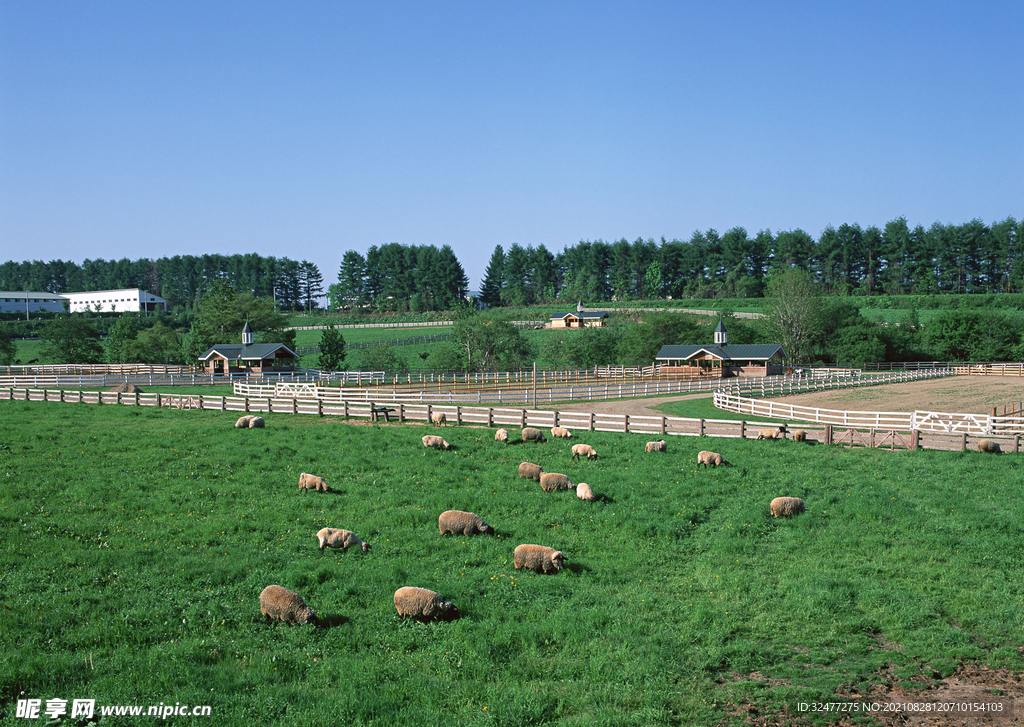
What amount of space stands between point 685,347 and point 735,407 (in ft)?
108

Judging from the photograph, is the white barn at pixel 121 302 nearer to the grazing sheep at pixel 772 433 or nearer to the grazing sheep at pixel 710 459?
the grazing sheep at pixel 772 433

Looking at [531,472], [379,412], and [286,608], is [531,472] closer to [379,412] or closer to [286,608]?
[286,608]

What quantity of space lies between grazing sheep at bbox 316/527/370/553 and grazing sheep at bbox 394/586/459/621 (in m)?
2.97

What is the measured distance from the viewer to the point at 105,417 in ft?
98.5

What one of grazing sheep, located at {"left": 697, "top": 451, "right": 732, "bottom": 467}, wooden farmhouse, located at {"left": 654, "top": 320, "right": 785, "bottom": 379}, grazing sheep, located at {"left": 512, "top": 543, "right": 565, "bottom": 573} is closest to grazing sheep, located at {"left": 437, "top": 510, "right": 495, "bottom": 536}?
grazing sheep, located at {"left": 512, "top": 543, "right": 565, "bottom": 573}

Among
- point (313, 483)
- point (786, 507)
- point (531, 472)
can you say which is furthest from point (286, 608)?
point (786, 507)

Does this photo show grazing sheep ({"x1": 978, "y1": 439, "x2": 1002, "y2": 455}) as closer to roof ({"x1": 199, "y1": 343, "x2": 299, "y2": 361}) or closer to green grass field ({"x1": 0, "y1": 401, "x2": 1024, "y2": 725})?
green grass field ({"x1": 0, "y1": 401, "x2": 1024, "y2": 725})

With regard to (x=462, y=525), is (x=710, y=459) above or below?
above

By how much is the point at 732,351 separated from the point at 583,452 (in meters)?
49.1

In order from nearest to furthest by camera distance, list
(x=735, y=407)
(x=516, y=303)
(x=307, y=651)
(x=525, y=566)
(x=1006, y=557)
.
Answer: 1. (x=307, y=651)
2. (x=525, y=566)
3. (x=1006, y=557)
4. (x=735, y=407)
5. (x=516, y=303)

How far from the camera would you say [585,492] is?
1667cm

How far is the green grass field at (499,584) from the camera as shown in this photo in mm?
8555

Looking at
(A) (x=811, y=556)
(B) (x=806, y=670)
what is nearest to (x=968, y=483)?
(A) (x=811, y=556)

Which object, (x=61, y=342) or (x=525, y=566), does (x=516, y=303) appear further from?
(x=525, y=566)
